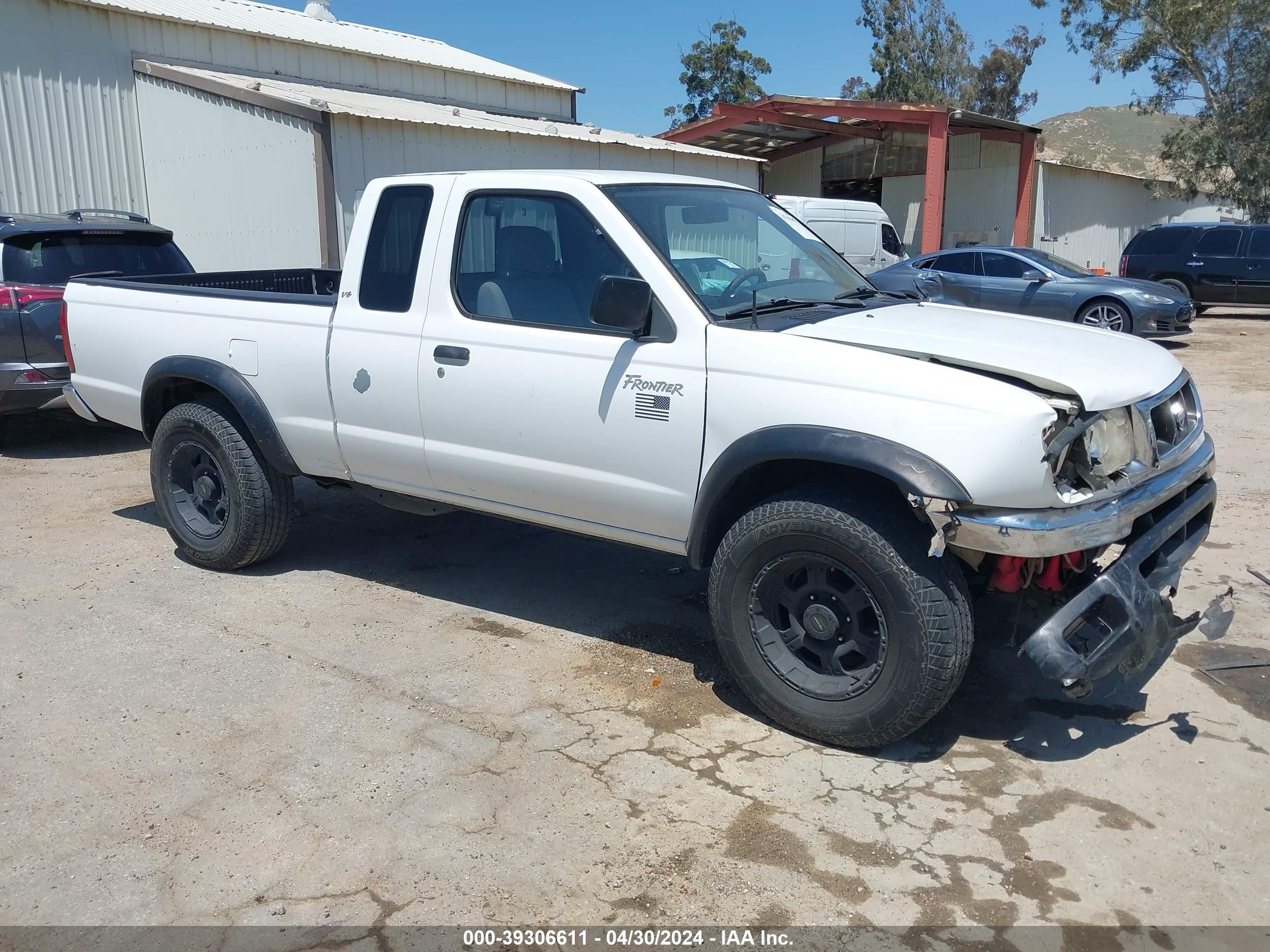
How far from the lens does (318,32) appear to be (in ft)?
64.2

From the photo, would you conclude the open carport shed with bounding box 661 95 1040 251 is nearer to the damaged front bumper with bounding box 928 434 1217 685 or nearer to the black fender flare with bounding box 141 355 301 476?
the black fender flare with bounding box 141 355 301 476

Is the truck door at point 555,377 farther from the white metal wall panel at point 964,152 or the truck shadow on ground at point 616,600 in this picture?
the white metal wall panel at point 964,152

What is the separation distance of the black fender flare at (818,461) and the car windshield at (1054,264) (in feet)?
45.8

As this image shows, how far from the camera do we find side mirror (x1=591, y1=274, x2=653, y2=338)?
3.85 metres

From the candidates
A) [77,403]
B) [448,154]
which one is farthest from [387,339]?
[448,154]

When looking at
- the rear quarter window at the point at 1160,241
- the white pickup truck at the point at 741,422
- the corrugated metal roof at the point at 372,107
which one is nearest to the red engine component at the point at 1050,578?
the white pickup truck at the point at 741,422

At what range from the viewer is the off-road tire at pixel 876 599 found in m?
3.43

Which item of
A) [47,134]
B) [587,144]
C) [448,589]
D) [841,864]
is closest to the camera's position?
[841,864]

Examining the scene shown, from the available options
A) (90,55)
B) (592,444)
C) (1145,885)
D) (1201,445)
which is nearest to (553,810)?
(592,444)

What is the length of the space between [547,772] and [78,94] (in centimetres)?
1525

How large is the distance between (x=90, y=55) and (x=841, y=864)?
16319mm

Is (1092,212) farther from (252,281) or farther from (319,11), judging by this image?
(252,281)

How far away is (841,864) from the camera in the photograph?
3.11 m

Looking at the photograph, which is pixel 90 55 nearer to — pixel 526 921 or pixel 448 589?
pixel 448 589
